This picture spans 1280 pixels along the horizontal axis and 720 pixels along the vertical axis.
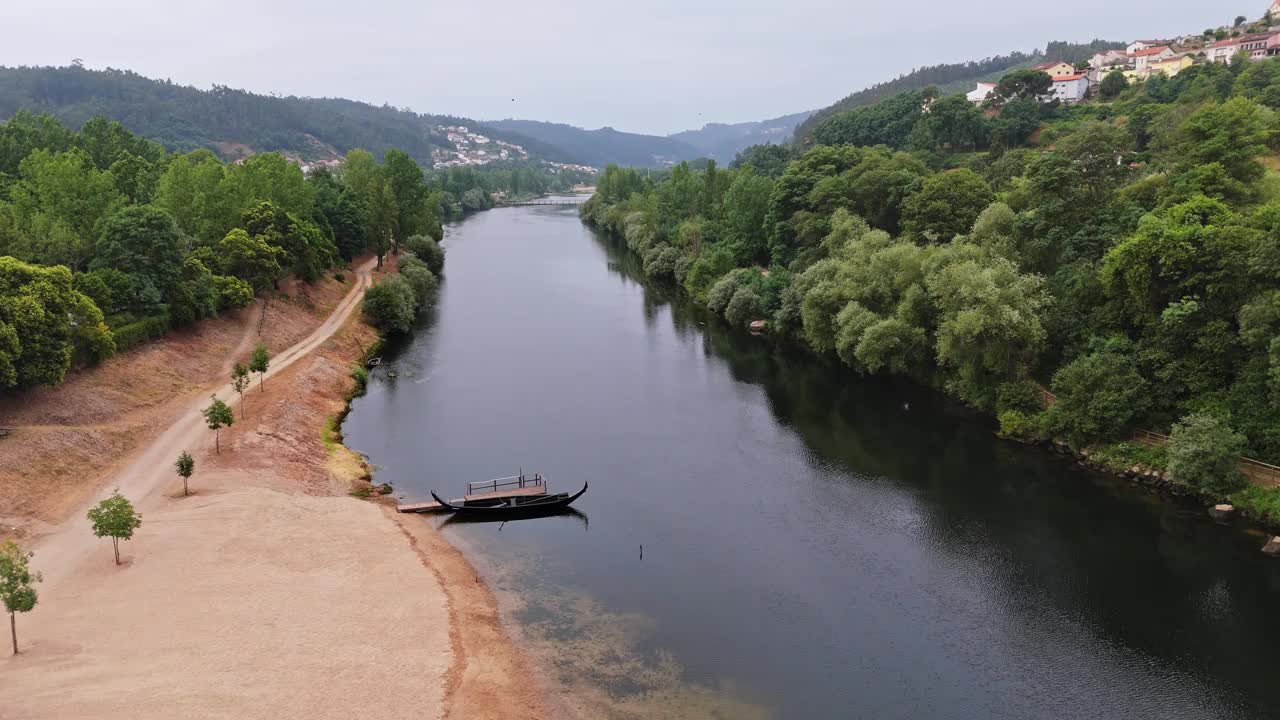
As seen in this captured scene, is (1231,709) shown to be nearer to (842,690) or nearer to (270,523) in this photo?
(842,690)

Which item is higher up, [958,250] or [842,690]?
[958,250]

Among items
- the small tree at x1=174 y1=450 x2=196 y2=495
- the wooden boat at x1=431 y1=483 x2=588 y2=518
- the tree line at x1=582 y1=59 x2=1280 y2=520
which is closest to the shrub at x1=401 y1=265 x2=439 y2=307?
the tree line at x1=582 y1=59 x2=1280 y2=520

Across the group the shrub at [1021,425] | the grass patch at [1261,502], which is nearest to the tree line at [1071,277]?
the shrub at [1021,425]

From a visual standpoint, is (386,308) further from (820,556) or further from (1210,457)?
(1210,457)

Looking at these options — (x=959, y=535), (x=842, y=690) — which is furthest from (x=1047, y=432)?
(x=842, y=690)

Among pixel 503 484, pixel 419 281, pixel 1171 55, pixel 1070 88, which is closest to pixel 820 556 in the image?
pixel 503 484

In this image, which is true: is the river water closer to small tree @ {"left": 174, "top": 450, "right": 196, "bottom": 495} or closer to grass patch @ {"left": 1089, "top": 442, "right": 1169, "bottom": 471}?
grass patch @ {"left": 1089, "top": 442, "right": 1169, "bottom": 471}

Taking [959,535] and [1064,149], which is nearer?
[959,535]
